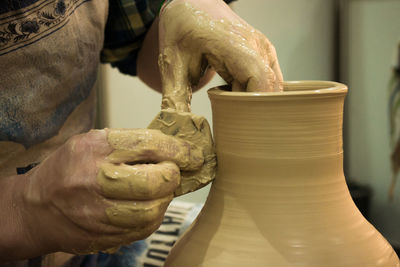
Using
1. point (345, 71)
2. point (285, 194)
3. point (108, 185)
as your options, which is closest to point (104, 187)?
point (108, 185)

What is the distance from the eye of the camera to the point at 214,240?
0.78m

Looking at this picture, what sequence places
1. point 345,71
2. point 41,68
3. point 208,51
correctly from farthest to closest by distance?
1. point 345,71
2. point 41,68
3. point 208,51

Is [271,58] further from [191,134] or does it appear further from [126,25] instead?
[126,25]

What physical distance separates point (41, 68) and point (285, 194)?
610 mm

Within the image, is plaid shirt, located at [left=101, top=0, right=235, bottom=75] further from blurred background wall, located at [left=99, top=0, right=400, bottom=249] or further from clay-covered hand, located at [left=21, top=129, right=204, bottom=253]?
blurred background wall, located at [left=99, top=0, right=400, bottom=249]

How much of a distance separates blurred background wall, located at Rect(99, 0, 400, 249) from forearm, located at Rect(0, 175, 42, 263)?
175 cm

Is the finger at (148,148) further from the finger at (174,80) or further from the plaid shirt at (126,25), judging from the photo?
the plaid shirt at (126,25)

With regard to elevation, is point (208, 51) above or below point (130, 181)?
above

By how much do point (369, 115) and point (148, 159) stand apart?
230cm

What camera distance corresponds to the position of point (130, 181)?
0.69m

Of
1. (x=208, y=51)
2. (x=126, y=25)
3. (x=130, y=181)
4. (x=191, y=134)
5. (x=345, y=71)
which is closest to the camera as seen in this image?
(x=130, y=181)

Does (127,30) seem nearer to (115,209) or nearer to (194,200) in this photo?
(115,209)

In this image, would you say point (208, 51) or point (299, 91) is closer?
point (299, 91)

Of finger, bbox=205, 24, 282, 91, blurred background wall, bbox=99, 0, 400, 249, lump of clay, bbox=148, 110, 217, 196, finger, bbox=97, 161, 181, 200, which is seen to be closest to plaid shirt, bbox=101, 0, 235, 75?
finger, bbox=205, 24, 282, 91
